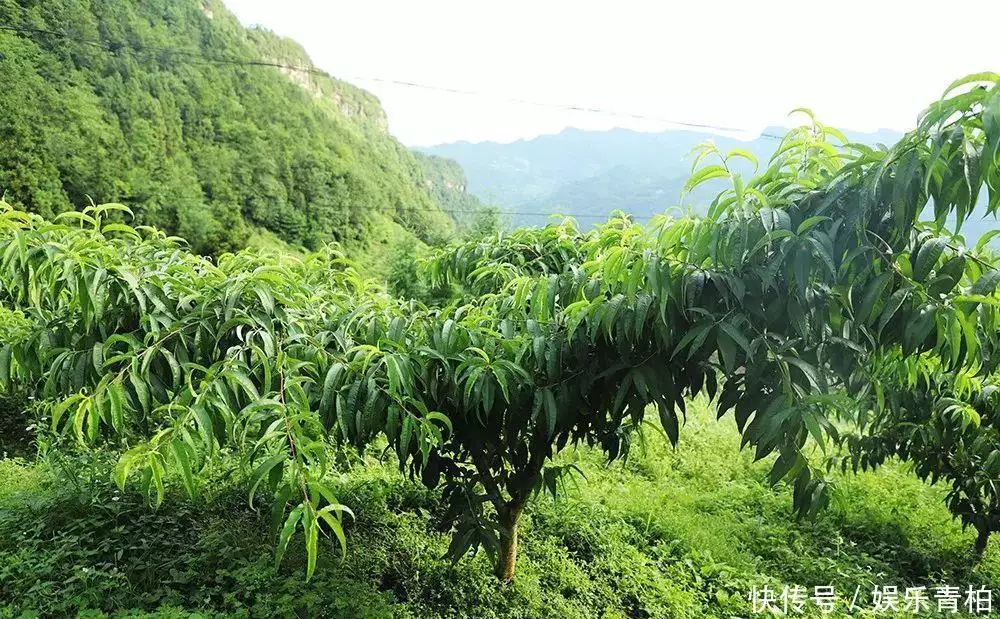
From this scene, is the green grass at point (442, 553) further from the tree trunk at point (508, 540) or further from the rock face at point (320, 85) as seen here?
the rock face at point (320, 85)

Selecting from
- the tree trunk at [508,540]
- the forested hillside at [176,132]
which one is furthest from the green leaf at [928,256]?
the forested hillside at [176,132]

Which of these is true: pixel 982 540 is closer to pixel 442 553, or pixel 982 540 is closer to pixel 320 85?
pixel 442 553

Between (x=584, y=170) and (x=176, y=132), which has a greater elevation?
(x=176, y=132)

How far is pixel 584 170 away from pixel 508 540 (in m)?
44.4

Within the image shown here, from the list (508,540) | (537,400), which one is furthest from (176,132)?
(537,400)

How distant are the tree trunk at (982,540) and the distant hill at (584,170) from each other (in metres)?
2.67

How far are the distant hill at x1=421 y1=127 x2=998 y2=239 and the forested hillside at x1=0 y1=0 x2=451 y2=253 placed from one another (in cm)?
620

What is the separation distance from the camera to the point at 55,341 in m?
1.65

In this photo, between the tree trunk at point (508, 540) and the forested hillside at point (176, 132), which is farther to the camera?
the forested hillside at point (176, 132)

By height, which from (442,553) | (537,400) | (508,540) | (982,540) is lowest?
(982,540)

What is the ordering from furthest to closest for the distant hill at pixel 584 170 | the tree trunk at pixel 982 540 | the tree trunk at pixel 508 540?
the distant hill at pixel 584 170, the tree trunk at pixel 982 540, the tree trunk at pixel 508 540

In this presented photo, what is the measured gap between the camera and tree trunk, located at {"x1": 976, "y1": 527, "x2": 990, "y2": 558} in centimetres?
336

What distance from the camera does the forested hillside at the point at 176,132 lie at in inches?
777

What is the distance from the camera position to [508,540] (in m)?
2.38
